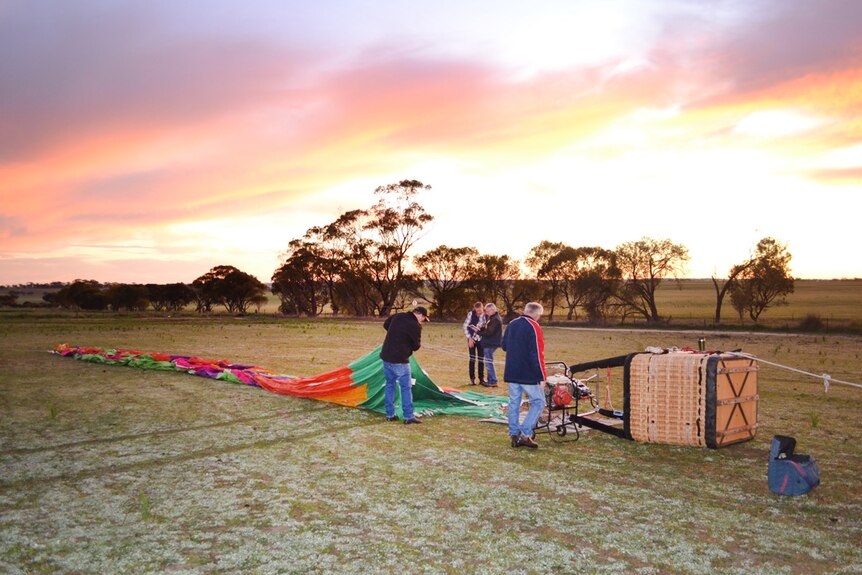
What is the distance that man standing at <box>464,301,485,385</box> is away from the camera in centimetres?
1559

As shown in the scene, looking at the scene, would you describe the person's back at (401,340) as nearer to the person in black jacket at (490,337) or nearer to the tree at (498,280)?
the person in black jacket at (490,337)

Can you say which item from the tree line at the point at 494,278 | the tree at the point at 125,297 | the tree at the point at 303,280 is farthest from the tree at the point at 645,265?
the tree at the point at 125,297

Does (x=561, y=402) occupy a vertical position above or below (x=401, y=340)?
below

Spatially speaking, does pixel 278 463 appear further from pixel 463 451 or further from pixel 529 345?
pixel 529 345

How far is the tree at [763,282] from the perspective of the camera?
169 feet

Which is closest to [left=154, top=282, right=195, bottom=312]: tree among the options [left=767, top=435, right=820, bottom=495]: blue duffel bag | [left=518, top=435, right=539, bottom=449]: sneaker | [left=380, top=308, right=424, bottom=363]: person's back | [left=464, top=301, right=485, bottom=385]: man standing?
[left=464, top=301, right=485, bottom=385]: man standing

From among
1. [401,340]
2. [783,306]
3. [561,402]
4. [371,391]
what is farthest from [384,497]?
[783,306]

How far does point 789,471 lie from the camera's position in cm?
674

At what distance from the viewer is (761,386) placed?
1557 cm

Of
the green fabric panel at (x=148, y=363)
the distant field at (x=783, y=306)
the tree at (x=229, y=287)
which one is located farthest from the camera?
the tree at (x=229, y=287)

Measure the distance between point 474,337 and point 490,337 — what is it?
523 mm

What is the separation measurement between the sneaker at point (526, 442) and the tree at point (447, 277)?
2032 inches

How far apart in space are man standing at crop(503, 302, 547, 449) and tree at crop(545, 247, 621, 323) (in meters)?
46.0

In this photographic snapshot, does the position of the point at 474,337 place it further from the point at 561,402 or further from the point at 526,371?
the point at 526,371
